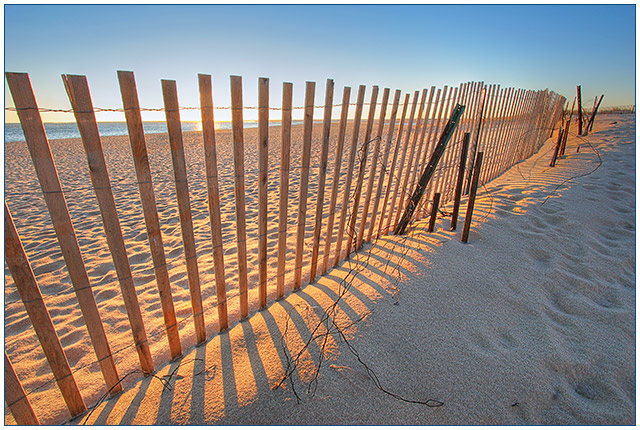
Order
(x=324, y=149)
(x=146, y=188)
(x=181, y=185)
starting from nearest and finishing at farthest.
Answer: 1. (x=146, y=188)
2. (x=181, y=185)
3. (x=324, y=149)

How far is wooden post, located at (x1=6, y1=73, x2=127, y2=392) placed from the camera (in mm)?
1326

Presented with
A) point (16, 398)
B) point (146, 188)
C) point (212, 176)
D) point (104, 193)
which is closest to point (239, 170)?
point (212, 176)

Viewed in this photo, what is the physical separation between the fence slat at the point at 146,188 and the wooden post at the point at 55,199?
1.13ft

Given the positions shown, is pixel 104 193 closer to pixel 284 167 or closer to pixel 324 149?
pixel 284 167

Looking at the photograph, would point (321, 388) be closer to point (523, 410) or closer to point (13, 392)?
point (523, 410)

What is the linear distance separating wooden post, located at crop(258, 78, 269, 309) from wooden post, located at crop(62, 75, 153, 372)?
2.95 ft

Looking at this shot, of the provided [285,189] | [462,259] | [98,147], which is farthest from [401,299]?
[98,147]

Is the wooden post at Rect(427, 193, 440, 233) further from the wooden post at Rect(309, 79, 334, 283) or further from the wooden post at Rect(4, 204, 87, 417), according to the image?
the wooden post at Rect(4, 204, 87, 417)

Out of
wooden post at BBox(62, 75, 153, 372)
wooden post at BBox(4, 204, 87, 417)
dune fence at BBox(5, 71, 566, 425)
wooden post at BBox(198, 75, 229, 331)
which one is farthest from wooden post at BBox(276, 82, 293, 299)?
wooden post at BBox(4, 204, 87, 417)

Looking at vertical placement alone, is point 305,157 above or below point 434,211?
above

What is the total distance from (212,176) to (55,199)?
0.78 m

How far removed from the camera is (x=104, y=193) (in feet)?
5.31

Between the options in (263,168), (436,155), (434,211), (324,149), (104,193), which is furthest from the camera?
(434,211)

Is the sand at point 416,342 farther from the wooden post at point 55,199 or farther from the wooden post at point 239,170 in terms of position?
the wooden post at point 55,199
